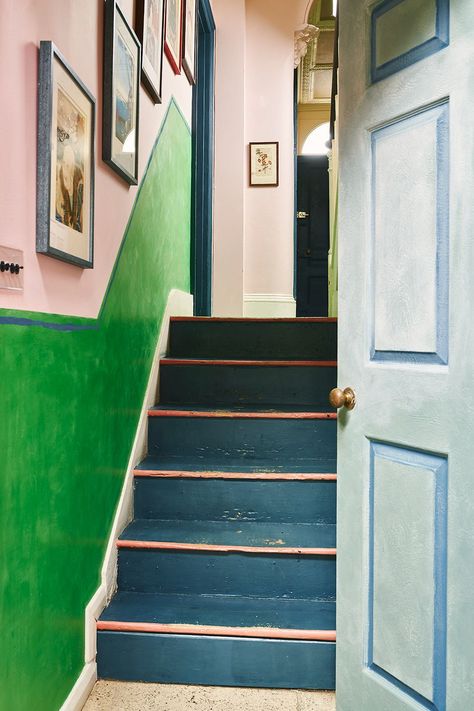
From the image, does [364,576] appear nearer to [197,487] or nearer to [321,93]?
[197,487]

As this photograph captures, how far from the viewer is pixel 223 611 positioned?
1.80 m

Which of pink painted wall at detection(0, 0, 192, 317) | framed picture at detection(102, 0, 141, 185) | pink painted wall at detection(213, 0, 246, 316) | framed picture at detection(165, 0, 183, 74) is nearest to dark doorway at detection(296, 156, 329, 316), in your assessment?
pink painted wall at detection(213, 0, 246, 316)

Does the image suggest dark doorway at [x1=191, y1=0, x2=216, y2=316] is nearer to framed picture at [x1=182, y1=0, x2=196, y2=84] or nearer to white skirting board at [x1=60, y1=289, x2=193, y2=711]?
framed picture at [x1=182, y1=0, x2=196, y2=84]

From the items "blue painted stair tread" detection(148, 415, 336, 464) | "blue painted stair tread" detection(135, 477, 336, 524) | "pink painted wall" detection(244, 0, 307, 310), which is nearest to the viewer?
"blue painted stair tread" detection(135, 477, 336, 524)

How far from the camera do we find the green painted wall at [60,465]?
3.90ft

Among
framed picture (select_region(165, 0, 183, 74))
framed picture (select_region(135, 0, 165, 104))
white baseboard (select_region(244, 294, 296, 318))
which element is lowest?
white baseboard (select_region(244, 294, 296, 318))

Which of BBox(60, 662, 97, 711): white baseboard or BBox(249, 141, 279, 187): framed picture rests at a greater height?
BBox(249, 141, 279, 187): framed picture

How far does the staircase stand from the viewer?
170cm

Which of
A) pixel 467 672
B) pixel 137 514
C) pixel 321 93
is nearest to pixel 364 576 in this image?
pixel 467 672

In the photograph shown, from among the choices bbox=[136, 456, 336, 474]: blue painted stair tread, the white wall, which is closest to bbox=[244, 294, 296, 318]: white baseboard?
the white wall

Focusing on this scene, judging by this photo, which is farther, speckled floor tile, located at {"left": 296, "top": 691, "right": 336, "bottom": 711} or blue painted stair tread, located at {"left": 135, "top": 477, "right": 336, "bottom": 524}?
blue painted stair tread, located at {"left": 135, "top": 477, "right": 336, "bottom": 524}

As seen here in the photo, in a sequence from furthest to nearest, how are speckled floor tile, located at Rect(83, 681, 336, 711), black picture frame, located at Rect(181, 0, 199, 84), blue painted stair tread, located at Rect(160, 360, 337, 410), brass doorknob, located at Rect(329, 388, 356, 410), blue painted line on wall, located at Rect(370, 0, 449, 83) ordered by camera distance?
1. black picture frame, located at Rect(181, 0, 199, 84)
2. blue painted stair tread, located at Rect(160, 360, 337, 410)
3. speckled floor tile, located at Rect(83, 681, 336, 711)
4. brass doorknob, located at Rect(329, 388, 356, 410)
5. blue painted line on wall, located at Rect(370, 0, 449, 83)

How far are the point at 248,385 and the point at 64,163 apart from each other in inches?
56.3

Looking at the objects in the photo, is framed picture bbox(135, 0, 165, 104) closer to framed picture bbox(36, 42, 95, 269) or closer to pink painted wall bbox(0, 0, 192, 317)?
pink painted wall bbox(0, 0, 192, 317)
